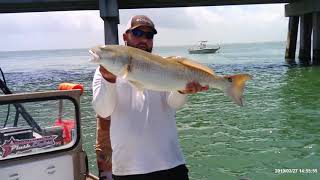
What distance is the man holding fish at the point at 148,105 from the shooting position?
3.53 meters

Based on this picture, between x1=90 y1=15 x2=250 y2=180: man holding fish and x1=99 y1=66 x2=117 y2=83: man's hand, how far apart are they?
0.12ft

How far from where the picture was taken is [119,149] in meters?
3.64

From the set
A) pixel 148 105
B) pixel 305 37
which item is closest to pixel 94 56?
pixel 148 105

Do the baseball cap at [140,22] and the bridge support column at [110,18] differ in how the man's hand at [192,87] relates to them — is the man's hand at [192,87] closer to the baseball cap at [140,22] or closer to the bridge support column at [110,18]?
the baseball cap at [140,22]

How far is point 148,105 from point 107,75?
43 centimetres

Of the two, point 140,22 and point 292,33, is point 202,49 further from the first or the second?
point 140,22

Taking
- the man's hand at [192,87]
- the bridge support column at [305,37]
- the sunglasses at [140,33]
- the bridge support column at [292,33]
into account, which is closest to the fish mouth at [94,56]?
the sunglasses at [140,33]

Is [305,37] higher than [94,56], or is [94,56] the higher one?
[305,37]

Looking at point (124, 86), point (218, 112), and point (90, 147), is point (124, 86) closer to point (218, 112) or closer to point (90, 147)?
point (90, 147)

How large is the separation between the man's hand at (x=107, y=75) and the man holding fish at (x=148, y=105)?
4cm

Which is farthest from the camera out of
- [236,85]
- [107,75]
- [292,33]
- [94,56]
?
[292,33]

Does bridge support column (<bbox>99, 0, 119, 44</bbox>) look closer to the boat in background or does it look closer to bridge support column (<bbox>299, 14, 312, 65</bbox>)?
bridge support column (<bbox>299, 14, 312, 65</bbox>)

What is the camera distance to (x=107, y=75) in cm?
341

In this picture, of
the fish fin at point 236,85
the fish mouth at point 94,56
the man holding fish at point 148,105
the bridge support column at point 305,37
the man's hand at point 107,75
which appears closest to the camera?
the fish mouth at point 94,56
